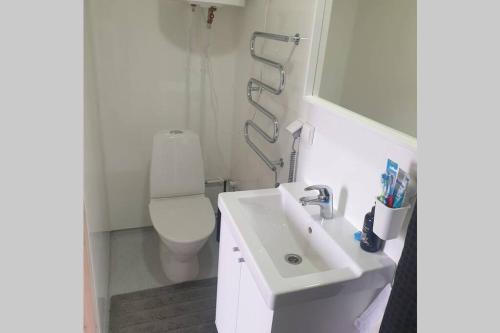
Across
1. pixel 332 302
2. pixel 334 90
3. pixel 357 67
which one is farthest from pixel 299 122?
pixel 332 302

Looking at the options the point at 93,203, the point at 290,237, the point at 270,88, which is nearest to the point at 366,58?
the point at 270,88

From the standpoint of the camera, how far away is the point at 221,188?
2686mm

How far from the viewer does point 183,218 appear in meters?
1.99

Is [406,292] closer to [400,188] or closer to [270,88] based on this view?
[400,188]

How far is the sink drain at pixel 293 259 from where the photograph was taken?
1.25 meters

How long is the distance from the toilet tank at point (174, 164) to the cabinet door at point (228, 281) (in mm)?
795

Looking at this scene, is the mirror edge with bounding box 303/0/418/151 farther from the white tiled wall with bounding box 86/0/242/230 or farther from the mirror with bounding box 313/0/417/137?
the white tiled wall with bounding box 86/0/242/230

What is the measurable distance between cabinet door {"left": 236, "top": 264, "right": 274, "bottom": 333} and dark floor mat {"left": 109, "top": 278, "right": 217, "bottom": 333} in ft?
1.83

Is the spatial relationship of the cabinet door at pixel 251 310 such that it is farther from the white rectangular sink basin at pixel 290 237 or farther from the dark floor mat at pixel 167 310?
the dark floor mat at pixel 167 310

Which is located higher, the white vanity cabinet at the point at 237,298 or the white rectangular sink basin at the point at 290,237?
the white rectangular sink basin at the point at 290,237

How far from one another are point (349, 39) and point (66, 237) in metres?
1.27

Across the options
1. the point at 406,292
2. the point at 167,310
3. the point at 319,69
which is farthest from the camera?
the point at 167,310

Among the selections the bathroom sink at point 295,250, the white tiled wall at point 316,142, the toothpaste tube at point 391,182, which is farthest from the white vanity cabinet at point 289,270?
the toothpaste tube at point 391,182

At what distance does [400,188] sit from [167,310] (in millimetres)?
1507
